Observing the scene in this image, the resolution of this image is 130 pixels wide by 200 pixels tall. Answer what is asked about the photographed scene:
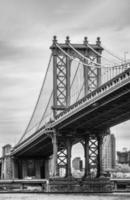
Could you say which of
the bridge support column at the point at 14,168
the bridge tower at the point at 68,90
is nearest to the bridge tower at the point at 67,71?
the bridge tower at the point at 68,90

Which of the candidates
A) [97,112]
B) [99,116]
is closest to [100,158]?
[99,116]

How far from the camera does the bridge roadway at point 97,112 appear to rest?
6619 centimetres

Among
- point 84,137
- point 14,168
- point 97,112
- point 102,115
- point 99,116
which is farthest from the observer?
point 14,168

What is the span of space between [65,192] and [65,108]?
1119 centimetres

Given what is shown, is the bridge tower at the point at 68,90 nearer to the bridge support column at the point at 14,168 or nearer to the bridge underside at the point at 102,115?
the bridge underside at the point at 102,115

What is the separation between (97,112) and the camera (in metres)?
77.2

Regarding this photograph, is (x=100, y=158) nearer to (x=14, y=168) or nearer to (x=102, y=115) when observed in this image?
(x=102, y=115)

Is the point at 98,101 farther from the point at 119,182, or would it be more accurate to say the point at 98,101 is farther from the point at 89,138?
the point at 119,182

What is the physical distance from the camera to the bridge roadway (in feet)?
217

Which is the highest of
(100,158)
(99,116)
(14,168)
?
(99,116)

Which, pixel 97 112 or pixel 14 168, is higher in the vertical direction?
pixel 97 112

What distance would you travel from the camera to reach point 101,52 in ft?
318

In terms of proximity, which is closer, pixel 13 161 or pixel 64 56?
pixel 64 56

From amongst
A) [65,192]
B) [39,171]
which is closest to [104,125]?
[65,192]
